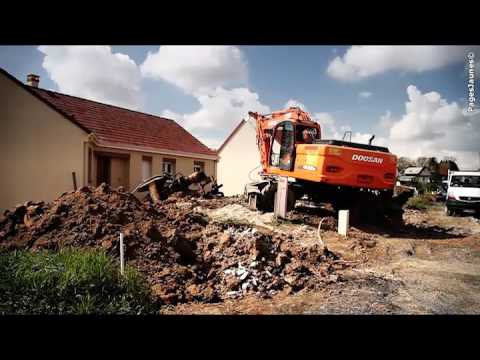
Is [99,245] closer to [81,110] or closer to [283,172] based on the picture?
[283,172]

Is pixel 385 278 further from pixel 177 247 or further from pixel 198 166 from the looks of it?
pixel 198 166

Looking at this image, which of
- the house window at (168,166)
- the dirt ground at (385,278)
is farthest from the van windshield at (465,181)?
the house window at (168,166)

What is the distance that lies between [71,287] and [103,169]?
8.47 metres

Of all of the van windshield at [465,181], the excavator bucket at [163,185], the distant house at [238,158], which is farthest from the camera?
the distant house at [238,158]

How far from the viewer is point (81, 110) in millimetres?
12188

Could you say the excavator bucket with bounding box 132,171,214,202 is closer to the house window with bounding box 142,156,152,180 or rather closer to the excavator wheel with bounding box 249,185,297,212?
the house window with bounding box 142,156,152,180

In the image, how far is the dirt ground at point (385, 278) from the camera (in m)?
3.96

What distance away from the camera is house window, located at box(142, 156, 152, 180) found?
13.0 meters

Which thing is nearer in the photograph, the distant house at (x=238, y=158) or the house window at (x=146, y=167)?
the house window at (x=146, y=167)

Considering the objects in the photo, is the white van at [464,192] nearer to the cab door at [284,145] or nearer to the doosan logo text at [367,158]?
the doosan logo text at [367,158]

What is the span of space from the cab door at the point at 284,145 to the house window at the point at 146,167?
5593 millimetres

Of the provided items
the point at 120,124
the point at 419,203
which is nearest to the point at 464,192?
the point at 419,203

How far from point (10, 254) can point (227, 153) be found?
15.9 m

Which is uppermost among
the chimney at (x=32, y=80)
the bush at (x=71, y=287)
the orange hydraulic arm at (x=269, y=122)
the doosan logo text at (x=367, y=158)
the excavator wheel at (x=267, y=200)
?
the chimney at (x=32, y=80)
